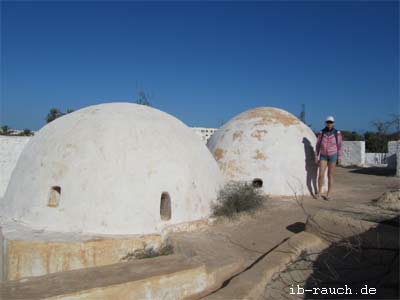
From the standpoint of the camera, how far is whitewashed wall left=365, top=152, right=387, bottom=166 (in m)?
19.2

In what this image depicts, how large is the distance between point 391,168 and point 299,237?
44.3 ft

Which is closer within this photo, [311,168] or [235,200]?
[235,200]

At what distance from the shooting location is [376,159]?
19.4 m

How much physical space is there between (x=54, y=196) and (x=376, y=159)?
18.6 metres

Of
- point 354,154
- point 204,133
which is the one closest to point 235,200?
point 204,133

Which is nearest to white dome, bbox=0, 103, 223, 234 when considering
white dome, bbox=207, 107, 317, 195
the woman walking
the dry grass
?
white dome, bbox=207, 107, 317, 195

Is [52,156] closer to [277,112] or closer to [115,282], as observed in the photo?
[115,282]

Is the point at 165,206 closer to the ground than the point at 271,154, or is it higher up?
closer to the ground

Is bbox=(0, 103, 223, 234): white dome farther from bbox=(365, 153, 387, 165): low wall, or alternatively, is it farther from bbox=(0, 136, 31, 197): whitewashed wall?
bbox=(365, 153, 387, 165): low wall

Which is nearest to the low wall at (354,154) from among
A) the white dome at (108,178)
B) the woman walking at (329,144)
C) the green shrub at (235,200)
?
the woman walking at (329,144)

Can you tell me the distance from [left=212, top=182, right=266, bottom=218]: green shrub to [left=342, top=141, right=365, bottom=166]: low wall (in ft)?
43.1

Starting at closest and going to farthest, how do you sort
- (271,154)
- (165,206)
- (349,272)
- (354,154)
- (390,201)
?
(349,272) → (165,206) → (390,201) → (271,154) → (354,154)

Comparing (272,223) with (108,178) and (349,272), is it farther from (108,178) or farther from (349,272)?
(108,178)

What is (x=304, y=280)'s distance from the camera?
402 cm
